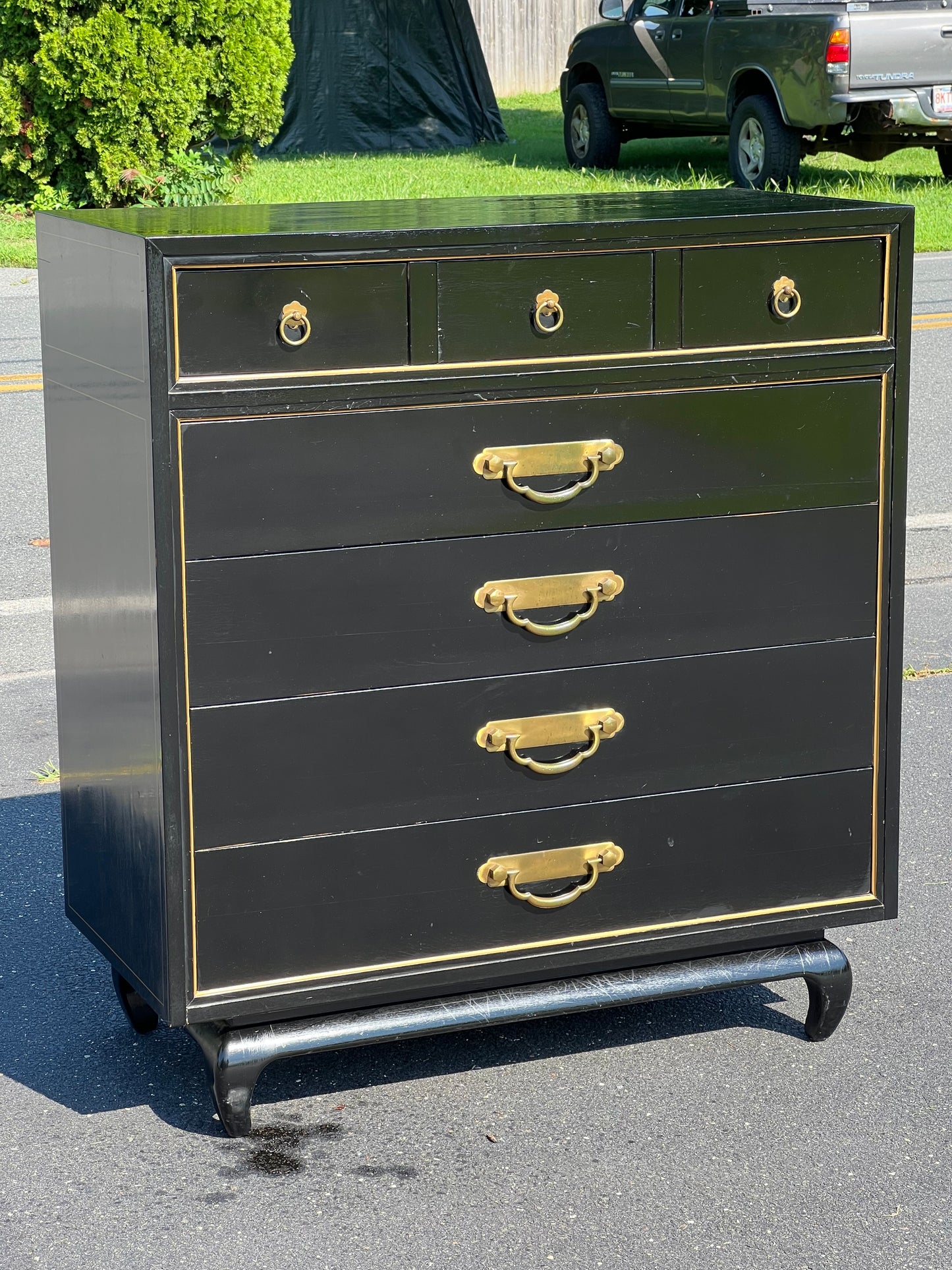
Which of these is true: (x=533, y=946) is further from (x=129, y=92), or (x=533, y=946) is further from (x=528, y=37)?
(x=528, y=37)

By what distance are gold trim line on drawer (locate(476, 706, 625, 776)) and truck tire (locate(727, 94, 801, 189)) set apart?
1093 centimetres

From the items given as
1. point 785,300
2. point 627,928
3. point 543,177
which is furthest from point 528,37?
point 627,928

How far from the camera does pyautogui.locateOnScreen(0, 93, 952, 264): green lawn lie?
1300cm

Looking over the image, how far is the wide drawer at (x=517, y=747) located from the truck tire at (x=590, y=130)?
1367 centimetres

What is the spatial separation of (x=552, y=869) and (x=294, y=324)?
964 millimetres

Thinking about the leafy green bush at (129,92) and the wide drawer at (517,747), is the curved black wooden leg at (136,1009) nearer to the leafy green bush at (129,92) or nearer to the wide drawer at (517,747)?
the wide drawer at (517,747)

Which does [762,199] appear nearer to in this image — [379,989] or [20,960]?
[379,989]

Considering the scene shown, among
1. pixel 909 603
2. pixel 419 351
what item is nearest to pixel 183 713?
pixel 419 351

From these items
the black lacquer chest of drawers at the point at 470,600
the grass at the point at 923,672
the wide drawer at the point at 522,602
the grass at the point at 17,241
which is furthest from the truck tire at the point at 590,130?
the wide drawer at the point at 522,602

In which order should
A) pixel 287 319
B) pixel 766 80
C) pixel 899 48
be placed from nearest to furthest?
pixel 287 319, pixel 899 48, pixel 766 80

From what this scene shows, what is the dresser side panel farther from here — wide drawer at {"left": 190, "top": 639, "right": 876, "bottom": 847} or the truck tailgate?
the truck tailgate

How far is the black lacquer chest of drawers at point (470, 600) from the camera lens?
2527 mm

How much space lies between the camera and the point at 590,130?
626 inches

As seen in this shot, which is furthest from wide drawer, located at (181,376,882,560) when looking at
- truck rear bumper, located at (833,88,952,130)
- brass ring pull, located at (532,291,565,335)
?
truck rear bumper, located at (833,88,952,130)
